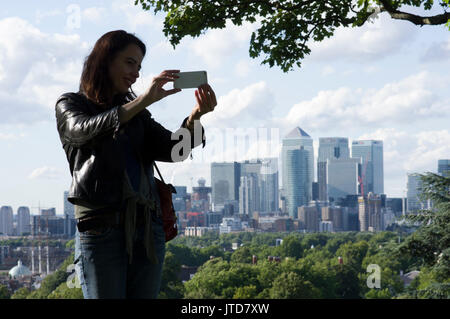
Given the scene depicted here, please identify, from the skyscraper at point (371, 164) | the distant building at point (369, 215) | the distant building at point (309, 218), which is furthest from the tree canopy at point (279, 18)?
the skyscraper at point (371, 164)

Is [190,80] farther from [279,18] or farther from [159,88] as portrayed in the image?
[279,18]

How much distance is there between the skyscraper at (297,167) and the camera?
140 meters

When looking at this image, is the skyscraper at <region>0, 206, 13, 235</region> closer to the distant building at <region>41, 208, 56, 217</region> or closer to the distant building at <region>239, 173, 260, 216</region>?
the distant building at <region>41, 208, 56, 217</region>

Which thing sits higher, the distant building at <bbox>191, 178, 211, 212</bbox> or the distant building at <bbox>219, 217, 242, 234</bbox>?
the distant building at <bbox>191, 178, 211, 212</bbox>

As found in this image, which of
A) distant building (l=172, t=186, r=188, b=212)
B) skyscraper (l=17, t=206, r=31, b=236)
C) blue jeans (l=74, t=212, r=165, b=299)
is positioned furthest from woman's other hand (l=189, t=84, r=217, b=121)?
distant building (l=172, t=186, r=188, b=212)

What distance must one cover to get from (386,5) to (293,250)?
61.3 m

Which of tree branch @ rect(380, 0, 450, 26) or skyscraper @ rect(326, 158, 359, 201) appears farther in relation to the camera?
skyscraper @ rect(326, 158, 359, 201)

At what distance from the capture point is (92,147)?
1.76 metres

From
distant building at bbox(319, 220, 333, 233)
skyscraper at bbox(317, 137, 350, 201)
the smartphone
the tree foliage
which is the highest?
Result: skyscraper at bbox(317, 137, 350, 201)

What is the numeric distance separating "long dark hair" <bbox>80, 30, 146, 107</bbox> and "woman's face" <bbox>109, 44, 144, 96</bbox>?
0.01 m

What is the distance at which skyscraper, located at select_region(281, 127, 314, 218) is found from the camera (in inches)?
5497

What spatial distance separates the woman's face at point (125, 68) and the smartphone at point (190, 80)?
155mm
